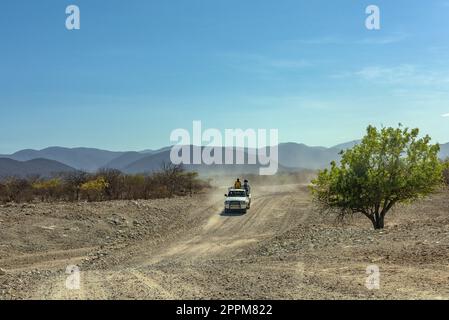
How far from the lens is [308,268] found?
12305mm

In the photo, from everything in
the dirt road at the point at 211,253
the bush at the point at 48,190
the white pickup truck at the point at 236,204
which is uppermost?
the bush at the point at 48,190

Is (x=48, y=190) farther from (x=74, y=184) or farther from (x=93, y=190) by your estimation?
(x=93, y=190)

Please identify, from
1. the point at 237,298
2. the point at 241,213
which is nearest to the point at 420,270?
the point at 237,298

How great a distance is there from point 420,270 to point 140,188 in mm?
34040

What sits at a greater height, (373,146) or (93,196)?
(373,146)

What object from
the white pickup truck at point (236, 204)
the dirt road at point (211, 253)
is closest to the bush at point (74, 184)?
the dirt road at point (211, 253)

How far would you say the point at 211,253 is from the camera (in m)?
20.5

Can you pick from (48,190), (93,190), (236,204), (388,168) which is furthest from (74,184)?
(388,168)

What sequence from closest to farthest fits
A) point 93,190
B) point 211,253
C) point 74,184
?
point 211,253, point 93,190, point 74,184

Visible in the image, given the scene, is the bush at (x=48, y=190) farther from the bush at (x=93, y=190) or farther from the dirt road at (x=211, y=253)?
the dirt road at (x=211, y=253)

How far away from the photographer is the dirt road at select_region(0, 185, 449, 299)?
32.6ft

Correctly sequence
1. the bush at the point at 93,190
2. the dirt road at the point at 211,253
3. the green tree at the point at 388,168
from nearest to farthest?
the dirt road at the point at 211,253, the green tree at the point at 388,168, the bush at the point at 93,190

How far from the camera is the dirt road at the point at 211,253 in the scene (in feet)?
32.6

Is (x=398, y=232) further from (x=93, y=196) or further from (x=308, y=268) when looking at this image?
(x=93, y=196)
